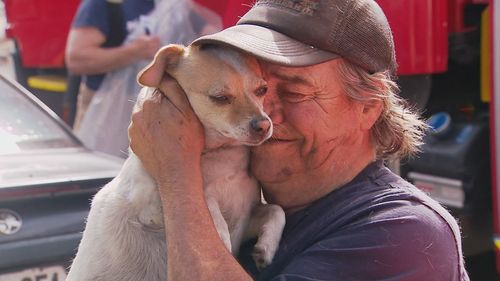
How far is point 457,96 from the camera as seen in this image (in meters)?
4.54

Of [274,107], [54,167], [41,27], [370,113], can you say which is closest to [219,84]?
[274,107]

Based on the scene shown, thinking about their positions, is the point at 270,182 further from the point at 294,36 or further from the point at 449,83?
the point at 449,83

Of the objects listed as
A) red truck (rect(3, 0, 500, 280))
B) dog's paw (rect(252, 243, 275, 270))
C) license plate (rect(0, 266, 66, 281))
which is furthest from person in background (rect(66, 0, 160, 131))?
dog's paw (rect(252, 243, 275, 270))

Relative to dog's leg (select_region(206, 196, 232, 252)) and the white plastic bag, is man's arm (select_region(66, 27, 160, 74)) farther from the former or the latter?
dog's leg (select_region(206, 196, 232, 252))

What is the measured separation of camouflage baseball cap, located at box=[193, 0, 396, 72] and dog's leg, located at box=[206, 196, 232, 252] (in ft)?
1.33

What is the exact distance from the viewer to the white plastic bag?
446 centimetres

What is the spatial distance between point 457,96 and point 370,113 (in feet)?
8.74

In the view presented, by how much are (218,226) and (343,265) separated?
1.26 ft

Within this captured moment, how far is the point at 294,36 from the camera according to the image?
189 centimetres

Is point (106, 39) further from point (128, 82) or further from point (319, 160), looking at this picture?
point (319, 160)

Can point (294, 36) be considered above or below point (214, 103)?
above

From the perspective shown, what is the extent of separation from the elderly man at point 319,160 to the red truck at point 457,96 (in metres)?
2.16

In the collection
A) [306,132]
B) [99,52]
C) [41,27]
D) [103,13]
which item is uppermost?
[306,132]

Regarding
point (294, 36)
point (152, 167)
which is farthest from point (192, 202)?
point (294, 36)
